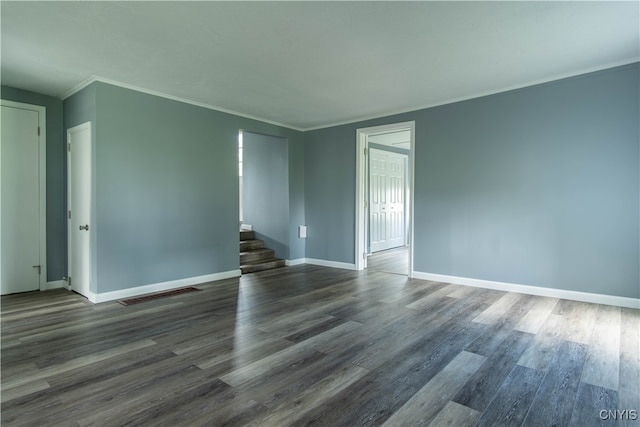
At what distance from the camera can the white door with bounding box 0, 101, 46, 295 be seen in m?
4.07

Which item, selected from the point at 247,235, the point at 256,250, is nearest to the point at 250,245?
the point at 256,250

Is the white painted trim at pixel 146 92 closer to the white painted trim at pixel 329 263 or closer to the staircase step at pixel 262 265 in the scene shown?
the staircase step at pixel 262 265

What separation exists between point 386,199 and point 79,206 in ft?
19.3

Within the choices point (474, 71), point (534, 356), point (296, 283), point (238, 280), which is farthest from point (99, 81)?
point (534, 356)

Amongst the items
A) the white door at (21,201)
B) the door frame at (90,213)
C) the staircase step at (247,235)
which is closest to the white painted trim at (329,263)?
the staircase step at (247,235)

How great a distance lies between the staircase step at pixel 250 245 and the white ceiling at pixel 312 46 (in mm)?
2697

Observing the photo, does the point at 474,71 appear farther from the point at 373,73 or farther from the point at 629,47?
the point at 629,47

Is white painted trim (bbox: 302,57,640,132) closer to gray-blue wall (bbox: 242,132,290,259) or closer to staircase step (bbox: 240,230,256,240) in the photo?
gray-blue wall (bbox: 242,132,290,259)

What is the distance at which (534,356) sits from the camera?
7.99ft

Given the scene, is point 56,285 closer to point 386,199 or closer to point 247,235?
point 247,235

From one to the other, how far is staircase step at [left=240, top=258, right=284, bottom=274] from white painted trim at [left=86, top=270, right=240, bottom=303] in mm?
254

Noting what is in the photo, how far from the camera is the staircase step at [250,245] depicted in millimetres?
6031

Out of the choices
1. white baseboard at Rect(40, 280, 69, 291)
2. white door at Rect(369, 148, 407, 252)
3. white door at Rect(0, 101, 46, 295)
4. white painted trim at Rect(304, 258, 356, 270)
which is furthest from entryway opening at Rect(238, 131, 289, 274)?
white door at Rect(0, 101, 46, 295)

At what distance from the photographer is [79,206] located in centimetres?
410
